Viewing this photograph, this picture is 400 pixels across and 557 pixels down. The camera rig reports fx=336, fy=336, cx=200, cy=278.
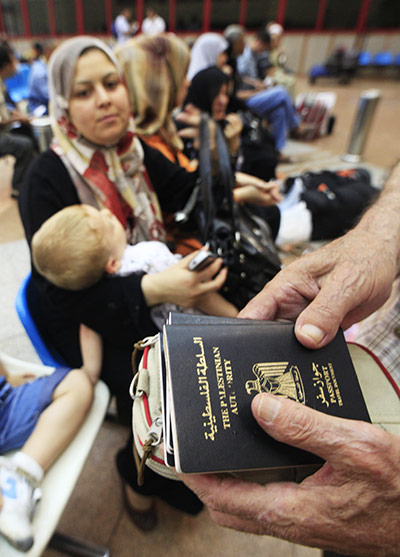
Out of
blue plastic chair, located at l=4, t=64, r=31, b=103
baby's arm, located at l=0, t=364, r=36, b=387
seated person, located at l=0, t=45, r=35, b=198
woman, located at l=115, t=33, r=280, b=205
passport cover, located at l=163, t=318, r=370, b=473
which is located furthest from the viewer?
blue plastic chair, located at l=4, t=64, r=31, b=103

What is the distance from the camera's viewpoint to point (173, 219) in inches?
68.2

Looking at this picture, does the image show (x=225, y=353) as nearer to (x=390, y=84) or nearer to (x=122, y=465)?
(x=122, y=465)

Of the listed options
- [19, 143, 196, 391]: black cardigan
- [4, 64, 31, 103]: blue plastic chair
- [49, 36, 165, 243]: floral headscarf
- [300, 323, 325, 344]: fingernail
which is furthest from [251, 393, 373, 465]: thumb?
[4, 64, 31, 103]: blue plastic chair

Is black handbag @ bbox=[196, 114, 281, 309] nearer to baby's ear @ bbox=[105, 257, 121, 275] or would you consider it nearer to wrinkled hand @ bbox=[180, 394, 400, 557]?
baby's ear @ bbox=[105, 257, 121, 275]

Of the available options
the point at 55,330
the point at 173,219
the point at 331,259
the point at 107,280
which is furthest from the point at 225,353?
the point at 173,219

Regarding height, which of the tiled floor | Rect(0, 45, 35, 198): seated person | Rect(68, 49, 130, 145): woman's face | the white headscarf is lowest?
the tiled floor

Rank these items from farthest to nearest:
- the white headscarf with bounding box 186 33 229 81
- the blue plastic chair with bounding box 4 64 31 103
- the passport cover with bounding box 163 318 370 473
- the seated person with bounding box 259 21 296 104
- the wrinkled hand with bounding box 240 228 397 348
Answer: the blue plastic chair with bounding box 4 64 31 103 → the seated person with bounding box 259 21 296 104 → the white headscarf with bounding box 186 33 229 81 → the wrinkled hand with bounding box 240 228 397 348 → the passport cover with bounding box 163 318 370 473

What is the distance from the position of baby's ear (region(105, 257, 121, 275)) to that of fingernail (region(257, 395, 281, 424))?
32.5 inches

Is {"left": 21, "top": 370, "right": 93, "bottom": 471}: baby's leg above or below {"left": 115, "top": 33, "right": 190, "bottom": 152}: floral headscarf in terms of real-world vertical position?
below

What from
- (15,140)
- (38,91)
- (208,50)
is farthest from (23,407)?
(38,91)

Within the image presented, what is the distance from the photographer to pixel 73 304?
1209mm

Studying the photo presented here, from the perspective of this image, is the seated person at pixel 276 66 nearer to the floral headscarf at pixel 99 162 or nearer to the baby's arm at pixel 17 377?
Result: the floral headscarf at pixel 99 162

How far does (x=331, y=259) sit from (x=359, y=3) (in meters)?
17.6

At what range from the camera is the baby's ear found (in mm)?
1198
